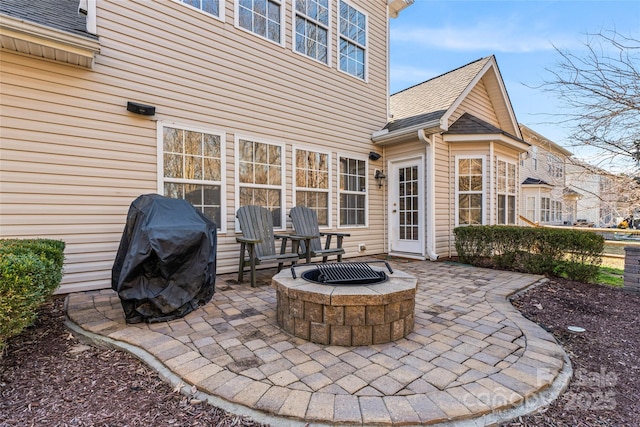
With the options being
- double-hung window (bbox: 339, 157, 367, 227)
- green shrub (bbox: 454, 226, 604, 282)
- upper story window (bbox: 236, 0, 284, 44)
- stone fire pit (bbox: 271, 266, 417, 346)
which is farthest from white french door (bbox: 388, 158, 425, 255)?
stone fire pit (bbox: 271, 266, 417, 346)

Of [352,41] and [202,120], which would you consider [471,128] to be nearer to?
[352,41]

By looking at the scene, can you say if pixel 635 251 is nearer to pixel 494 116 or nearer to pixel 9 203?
pixel 494 116

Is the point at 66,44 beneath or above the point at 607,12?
beneath

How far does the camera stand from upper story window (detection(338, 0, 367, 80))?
612cm

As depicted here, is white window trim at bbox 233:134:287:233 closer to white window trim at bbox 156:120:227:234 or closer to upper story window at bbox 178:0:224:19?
white window trim at bbox 156:120:227:234

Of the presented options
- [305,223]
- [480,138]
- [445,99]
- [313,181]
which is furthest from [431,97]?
[305,223]

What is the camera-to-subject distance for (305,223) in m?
5.00

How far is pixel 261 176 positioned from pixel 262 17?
8.71 ft

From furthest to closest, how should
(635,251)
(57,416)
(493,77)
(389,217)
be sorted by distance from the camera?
(493,77)
(389,217)
(635,251)
(57,416)

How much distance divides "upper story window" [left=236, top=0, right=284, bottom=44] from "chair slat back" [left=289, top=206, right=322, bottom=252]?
9.69 feet

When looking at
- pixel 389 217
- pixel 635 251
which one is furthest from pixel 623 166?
pixel 389 217

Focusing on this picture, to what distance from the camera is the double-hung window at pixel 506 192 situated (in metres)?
6.66

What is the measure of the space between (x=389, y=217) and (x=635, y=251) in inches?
151

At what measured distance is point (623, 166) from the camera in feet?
14.2
